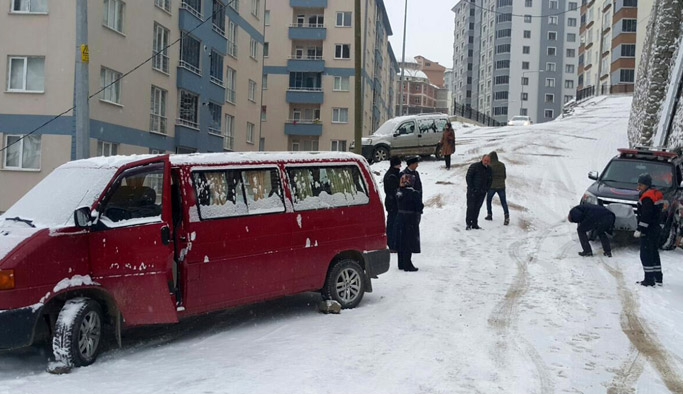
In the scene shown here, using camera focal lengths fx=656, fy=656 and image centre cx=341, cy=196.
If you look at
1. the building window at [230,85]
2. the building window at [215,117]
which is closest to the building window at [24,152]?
the building window at [215,117]

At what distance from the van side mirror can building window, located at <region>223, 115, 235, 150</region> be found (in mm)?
32169

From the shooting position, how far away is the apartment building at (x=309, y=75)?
55156 mm

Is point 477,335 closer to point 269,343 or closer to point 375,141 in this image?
point 269,343

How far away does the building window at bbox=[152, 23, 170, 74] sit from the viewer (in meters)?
28.6

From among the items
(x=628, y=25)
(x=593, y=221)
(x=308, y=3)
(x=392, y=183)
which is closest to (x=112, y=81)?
(x=392, y=183)

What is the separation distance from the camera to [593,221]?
1210 cm

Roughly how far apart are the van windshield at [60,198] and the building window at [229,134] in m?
31.4

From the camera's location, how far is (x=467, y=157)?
27.8 m

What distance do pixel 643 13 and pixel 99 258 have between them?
188 ft

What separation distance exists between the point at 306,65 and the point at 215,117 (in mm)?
20651

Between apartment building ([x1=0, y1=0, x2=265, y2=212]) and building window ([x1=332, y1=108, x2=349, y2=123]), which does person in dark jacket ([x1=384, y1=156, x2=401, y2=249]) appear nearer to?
apartment building ([x1=0, y1=0, x2=265, y2=212])

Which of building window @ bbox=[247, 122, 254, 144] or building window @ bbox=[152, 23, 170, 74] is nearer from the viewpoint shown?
building window @ bbox=[152, 23, 170, 74]

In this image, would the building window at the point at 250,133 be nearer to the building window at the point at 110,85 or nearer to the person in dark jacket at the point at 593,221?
the building window at the point at 110,85

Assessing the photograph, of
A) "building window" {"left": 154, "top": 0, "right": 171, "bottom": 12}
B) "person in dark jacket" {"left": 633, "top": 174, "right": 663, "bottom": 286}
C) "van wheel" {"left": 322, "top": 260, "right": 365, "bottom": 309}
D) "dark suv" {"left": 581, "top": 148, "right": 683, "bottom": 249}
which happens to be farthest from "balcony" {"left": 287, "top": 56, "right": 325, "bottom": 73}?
"van wheel" {"left": 322, "top": 260, "right": 365, "bottom": 309}
